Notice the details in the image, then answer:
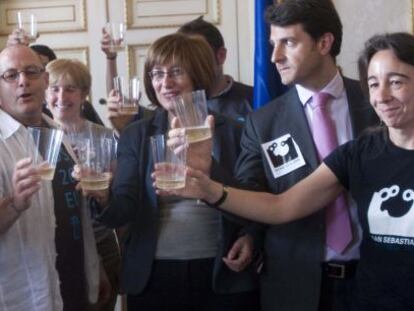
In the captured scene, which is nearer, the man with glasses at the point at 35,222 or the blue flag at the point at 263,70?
the man with glasses at the point at 35,222

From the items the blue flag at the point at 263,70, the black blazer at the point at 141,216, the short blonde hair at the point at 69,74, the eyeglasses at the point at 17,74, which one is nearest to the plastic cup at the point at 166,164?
the black blazer at the point at 141,216

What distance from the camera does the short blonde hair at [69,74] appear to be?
8.79 feet

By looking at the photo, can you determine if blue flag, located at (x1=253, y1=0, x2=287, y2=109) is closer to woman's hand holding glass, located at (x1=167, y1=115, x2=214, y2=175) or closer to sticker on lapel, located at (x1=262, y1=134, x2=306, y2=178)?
sticker on lapel, located at (x1=262, y1=134, x2=306, y2=178)

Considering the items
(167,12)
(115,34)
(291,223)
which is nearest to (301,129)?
Result: (291,223)

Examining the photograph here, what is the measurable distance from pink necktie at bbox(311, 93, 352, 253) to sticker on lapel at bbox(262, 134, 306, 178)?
0.22ft

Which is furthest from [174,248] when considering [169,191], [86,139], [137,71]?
[137,71]

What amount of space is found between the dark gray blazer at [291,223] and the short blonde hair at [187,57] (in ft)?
0.71

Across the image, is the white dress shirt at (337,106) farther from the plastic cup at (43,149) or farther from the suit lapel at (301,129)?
the plastic cup at (43,149)

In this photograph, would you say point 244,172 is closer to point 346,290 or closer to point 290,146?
point 290,146

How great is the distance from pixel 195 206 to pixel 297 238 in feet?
1.06

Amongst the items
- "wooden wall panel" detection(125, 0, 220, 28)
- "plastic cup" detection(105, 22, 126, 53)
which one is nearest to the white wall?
"wooden wall panel" detection(125, 0, 220, 28)

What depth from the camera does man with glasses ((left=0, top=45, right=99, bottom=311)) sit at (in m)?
1.71

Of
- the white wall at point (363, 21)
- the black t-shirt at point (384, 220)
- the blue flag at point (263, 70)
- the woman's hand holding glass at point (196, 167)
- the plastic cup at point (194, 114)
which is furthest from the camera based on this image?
the white wall at point (363, 21)

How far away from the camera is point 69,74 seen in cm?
268
